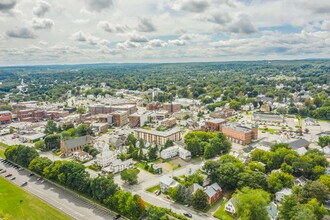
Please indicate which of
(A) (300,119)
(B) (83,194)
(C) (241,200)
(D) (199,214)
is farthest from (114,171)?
(A) (300,119)

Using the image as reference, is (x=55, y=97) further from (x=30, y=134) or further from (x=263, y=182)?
(x=263, y=182)

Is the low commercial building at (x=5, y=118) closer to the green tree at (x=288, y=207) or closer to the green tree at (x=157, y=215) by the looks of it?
the green tree at (x=157, y=215)

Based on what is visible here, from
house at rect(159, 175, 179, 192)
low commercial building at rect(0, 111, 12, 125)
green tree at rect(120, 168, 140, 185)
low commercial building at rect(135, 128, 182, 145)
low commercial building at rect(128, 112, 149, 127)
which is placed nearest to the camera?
house at rect(159, 175, 179, 192)

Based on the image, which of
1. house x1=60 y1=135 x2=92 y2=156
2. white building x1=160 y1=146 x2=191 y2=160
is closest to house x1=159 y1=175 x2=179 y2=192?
white building x1=160 y1=146 x2=191 y2=160

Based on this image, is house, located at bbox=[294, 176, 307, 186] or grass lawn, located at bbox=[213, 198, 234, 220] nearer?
grass lawn, located at bbox=[213, 198, 234, 220]

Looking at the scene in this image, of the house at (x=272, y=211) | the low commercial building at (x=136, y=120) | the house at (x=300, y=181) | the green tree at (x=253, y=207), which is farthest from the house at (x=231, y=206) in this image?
the low commercial building at (x=136, y=120)

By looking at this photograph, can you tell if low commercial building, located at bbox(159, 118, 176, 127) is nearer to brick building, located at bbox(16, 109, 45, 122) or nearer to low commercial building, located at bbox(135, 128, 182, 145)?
low commercial building, located at bbox(135, 128, 182, 145)

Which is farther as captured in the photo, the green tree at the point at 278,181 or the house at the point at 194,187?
the green tree at the point at 278,181
